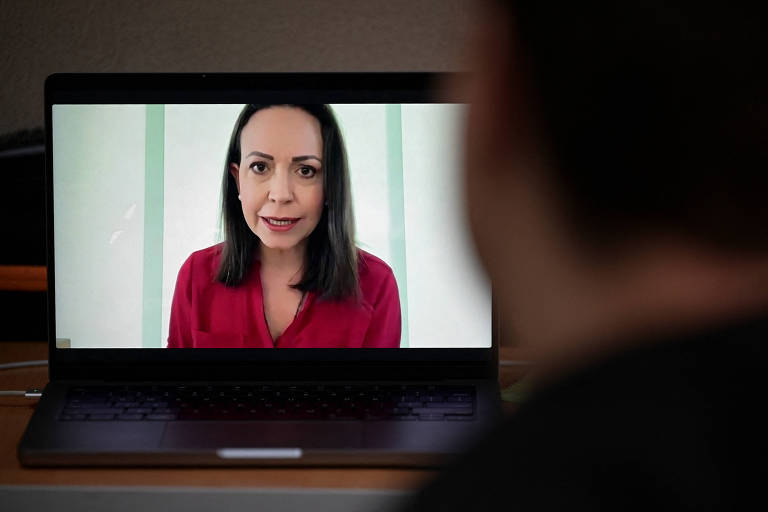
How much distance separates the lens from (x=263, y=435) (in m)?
0.69

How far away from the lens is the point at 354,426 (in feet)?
2.31

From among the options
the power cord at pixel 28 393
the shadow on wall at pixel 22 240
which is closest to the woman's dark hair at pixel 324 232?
the power cord at pixel 28 393

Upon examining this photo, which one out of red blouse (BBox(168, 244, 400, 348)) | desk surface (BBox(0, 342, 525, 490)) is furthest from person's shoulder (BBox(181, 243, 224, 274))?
desk surface (BBox(0, 342, 525, 490))

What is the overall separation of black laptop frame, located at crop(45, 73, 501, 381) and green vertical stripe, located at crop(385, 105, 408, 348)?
0.02 meters

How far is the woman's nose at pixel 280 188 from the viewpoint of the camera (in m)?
0.81

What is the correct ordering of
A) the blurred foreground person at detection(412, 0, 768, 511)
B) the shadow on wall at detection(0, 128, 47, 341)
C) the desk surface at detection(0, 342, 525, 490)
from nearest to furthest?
the blurred foreground person at detection(412, 0, 768, 511)
the desk surface at detection(0, 342, 525, 490)
the shadow on wall at detection(0, 128, 47, 341)

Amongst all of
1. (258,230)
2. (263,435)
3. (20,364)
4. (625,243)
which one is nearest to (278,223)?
(258,230)

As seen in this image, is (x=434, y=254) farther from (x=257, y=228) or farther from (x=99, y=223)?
(x=99, y=223)

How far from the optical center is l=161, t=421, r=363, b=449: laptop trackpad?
26.4 inches

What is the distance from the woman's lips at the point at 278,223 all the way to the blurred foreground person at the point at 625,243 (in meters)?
0.53

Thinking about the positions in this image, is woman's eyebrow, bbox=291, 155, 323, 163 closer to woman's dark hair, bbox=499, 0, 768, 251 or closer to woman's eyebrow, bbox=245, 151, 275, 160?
woman's eyebrow, bbox=245, 151, 275, 160

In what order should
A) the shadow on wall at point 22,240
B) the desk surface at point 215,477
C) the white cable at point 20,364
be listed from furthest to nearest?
the shadow on wall at point 22,240 < the white cable at point 20,364 < the desk surface at point 215,477

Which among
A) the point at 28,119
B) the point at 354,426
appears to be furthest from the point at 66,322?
the point at 28,119

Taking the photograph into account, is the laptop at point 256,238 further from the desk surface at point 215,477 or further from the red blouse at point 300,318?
the desk surface at point 215,477
